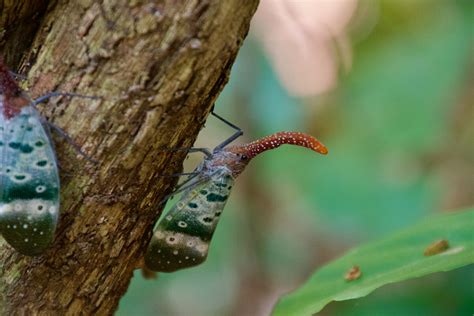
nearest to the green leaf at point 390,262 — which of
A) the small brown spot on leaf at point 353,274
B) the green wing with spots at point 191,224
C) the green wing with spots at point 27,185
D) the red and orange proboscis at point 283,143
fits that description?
the small brown spot on leaf at point 353,274

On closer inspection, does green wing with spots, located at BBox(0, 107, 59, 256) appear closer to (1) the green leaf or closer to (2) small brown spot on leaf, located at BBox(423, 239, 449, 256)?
(1) the green leaf

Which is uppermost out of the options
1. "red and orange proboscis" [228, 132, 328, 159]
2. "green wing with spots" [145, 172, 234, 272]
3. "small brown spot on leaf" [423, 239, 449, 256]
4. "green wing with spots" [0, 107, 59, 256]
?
"small brown spot on leaf" [423, 239, 449, 256]

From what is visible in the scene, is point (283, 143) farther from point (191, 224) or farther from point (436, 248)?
point (436, 248)

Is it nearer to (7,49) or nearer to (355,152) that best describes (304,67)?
(355,152)

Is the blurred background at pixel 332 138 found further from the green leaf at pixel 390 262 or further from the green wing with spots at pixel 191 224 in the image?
the green wing with spots at pixel 191 224

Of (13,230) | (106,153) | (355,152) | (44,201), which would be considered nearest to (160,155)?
(106,153)

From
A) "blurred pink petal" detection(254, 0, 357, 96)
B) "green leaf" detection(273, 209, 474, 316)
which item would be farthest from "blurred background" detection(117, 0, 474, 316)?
"green leaf" detection(273, 209, 474, 316)
